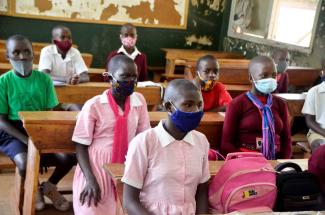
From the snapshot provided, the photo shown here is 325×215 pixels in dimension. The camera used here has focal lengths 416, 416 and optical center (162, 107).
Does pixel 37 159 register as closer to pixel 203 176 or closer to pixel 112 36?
pixel 203 176

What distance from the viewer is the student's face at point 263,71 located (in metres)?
2.76

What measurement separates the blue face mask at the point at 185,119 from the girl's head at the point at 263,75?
1.06m

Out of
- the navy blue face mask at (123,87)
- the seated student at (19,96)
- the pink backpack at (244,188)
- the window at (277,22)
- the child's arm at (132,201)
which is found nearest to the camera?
the child's arm at (132,201)

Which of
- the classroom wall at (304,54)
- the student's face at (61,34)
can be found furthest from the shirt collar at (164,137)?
the classroom wall at (304,54)

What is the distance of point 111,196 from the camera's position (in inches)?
Result: 89.2

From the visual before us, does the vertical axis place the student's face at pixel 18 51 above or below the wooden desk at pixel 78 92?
above

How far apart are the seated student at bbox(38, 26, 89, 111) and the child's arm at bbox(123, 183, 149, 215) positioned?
2237 millimetres

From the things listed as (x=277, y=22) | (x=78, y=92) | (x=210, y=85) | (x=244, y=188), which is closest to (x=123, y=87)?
(x=244, y=188)

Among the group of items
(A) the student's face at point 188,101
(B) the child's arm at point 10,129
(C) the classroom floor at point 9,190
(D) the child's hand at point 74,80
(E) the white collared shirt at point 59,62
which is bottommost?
(C) the classroom floor at point 9,190

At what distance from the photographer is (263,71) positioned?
276 cm

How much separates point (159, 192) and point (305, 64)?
422cm

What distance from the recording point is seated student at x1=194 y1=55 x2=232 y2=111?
3.18 meters

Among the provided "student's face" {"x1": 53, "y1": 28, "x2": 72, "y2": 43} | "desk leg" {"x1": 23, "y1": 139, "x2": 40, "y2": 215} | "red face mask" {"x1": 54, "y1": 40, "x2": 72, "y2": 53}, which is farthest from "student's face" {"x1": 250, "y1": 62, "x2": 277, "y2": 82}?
"student's face" {"x1": 53, "y1": 28, "x2": 72, "y2": 43}

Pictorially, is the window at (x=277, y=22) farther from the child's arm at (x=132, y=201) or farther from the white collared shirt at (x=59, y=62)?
the child's arm at (x=132, y=201)
